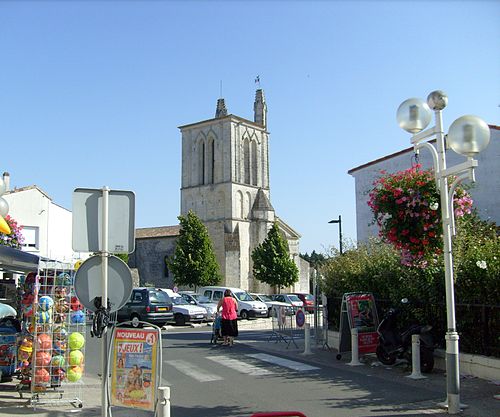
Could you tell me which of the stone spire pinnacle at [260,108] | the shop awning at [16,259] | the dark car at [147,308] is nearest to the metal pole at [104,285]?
the shop awning at [16,259]

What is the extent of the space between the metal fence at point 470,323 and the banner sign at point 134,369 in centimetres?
671

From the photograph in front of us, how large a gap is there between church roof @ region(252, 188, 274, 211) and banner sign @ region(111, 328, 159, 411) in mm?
60741

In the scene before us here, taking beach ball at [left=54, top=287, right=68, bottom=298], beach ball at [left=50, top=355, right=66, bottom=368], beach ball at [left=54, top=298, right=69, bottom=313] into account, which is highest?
beach ball at [left=54, top=287, right=68, bottom=298]

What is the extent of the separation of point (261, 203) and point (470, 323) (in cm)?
5739

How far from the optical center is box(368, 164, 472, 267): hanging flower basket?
9789 mm

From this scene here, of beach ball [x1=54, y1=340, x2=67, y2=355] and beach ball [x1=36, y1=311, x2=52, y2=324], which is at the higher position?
beach ball [x1=36, y1=311, x2=52, y2=324]

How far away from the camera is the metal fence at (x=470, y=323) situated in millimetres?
10320

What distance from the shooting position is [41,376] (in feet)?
28.3

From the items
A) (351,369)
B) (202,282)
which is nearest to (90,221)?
(351,369)

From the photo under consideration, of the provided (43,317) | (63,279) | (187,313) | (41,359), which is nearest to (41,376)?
(41,359)

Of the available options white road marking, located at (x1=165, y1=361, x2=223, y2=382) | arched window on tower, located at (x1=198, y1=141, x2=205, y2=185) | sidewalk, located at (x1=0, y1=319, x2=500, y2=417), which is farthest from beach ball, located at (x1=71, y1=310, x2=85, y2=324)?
arched window on tower, located at (x1=198, y1=141, x2=205, y2=185)

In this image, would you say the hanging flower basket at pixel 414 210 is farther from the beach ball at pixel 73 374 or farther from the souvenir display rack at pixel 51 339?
the beach ball at pixel 73 374

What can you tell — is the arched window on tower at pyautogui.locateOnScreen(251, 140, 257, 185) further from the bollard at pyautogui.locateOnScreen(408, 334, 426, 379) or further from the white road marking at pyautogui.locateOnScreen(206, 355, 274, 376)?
the bollard at pyautogui.locateOnScreen(408, 334, 426, 379)

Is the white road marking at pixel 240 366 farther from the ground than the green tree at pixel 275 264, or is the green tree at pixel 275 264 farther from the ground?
the green tree at pixel 275 264
